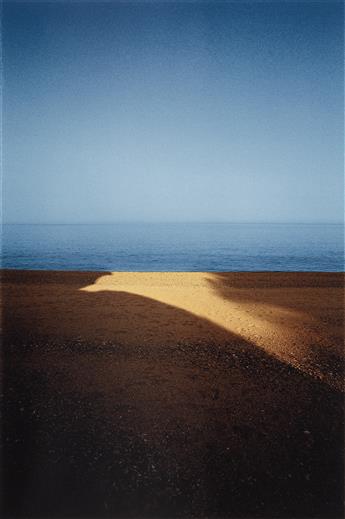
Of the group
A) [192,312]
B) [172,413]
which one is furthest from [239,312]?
[172,413]

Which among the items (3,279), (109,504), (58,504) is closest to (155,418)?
(109,504)

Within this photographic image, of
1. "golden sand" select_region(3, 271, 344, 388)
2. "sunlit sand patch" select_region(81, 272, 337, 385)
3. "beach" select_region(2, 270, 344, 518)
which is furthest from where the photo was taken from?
"golden sand" select_region(3, 271, 344, 388)

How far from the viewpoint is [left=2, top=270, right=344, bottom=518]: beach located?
103 inches

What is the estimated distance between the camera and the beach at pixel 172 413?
103 inches

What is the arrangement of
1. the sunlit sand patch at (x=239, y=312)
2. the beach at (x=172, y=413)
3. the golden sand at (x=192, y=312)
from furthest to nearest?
1. the golden sand at (x=192, y=312)
2. the sunlit sand patch at (x=239, y=312)
3. the beach at (x=172, y=413)

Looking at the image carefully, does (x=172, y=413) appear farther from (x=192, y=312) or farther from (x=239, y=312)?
(x=239, y=312)

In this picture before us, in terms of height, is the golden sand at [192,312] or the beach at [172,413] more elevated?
the golden sand at [192,312]

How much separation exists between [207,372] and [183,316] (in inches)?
106

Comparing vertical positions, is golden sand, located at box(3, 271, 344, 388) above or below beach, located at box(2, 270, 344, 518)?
above

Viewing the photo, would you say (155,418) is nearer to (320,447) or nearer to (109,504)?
(109,504)

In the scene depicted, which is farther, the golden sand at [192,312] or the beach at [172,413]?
the golden sand at [192,312]

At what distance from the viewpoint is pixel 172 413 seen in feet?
12.1

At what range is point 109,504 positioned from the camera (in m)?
2.52

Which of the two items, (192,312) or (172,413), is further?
(192,312)
